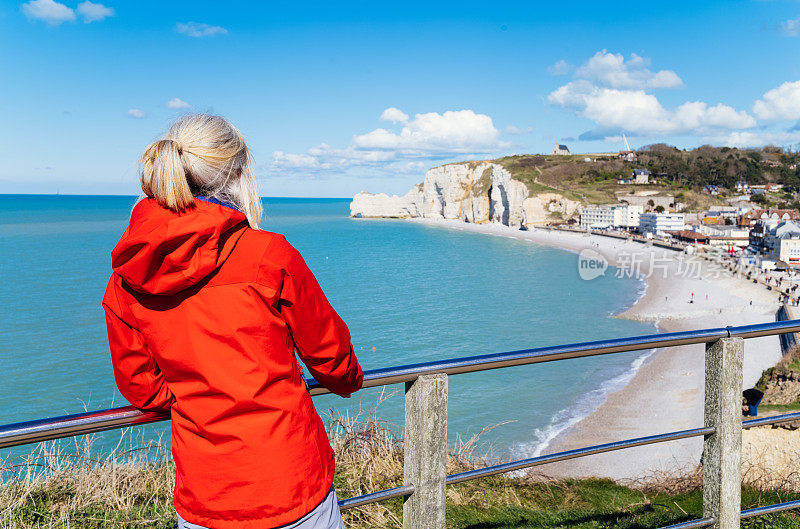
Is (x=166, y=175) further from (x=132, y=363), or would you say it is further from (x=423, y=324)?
(x=423, y=324)

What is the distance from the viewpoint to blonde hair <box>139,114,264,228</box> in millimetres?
1264

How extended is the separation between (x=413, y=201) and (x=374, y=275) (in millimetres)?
92395

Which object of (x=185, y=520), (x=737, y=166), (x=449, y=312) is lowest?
(x=449, y=312)

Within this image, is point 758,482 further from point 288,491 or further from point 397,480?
point 288,491

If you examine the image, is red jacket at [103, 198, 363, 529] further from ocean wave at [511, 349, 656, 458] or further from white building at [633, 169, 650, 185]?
white building at [633, 169, 650, 185]

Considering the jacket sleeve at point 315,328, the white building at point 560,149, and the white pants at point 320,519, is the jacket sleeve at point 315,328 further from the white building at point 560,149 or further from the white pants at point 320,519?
the white building at point 560,149

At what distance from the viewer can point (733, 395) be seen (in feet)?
6.82

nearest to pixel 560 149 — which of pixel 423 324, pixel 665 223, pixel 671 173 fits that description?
pixel 671 173

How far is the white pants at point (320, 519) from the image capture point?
135 centimetres

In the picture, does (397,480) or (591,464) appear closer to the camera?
(397,480)

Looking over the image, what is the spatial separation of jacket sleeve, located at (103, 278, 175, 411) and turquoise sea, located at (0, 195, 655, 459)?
2.40m

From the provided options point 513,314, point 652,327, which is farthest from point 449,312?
point 652,327

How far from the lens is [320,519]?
4.56 feet

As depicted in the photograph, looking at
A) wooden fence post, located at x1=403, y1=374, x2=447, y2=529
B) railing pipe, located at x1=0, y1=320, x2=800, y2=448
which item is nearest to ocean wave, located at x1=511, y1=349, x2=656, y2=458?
railing pipe, located at x1=0, y1=320, x2=800, y2=448
